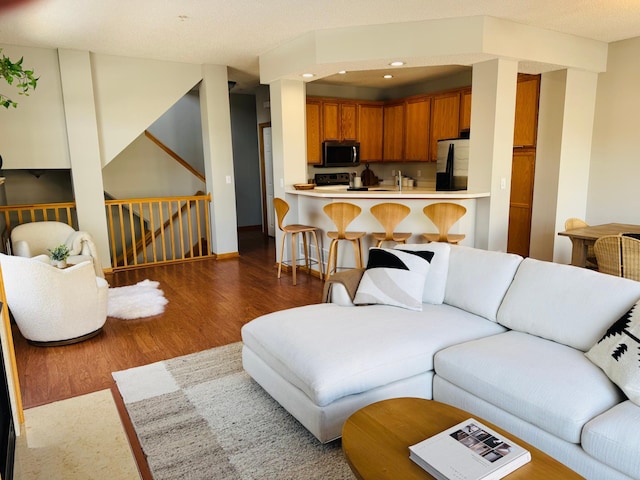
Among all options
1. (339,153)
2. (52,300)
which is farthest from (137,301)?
(339,153)

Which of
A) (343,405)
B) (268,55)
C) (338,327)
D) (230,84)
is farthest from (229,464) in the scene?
(230,84)

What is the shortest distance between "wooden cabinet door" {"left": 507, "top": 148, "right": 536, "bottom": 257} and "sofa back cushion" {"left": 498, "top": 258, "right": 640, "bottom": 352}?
11.0 feet

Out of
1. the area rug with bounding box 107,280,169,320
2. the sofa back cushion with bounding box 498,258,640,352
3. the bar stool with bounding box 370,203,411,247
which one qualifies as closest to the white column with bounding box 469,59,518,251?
the bar stool with bounding box 370,203,411,247

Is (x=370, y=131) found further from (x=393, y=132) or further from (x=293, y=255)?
(x=293, y=255)

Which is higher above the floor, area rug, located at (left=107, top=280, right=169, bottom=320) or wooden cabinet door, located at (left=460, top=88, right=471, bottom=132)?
wooden cabinet door, located at (left=460, top=88, right=471, bottom=132)

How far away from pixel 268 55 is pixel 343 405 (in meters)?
4.51

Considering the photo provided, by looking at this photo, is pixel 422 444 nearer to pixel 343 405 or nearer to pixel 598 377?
pixel 343 405

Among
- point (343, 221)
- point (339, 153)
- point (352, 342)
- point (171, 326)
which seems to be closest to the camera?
point (352, 342)

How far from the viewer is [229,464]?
2031 mm

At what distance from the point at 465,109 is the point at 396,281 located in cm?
428

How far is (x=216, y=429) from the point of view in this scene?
2.30 m

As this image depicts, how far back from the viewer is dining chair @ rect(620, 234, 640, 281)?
9.54ft

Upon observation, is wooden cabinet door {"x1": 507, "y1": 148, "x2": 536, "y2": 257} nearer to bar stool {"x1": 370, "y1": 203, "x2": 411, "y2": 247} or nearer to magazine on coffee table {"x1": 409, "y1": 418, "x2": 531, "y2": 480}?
bar stool {"x1": 370, "y1": 203, "x2": 411, "y2": 247}

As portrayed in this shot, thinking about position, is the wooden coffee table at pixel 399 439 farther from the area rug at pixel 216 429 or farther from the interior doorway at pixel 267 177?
the interior doorway at pixel 267 177
